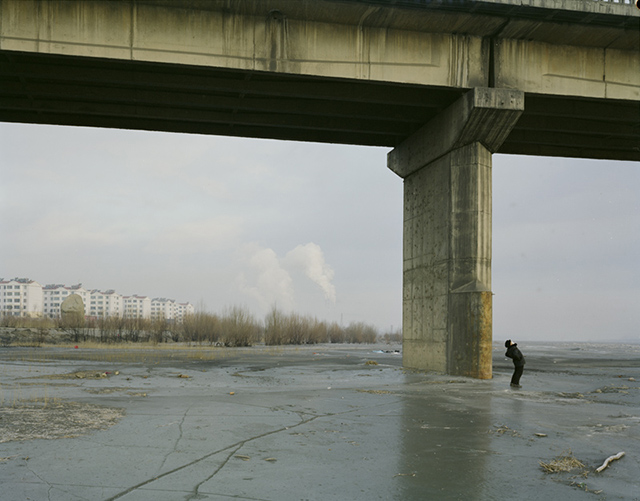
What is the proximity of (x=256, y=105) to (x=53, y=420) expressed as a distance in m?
13.1

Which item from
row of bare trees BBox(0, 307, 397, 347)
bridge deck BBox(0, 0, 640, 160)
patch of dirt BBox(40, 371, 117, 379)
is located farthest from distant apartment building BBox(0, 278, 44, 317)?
patch of dirt BBox(40, 371, 117, 379)

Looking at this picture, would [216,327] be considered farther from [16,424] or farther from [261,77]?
[16,424]

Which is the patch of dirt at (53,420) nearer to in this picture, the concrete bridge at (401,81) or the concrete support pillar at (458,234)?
the concrete bridge at (401,81)

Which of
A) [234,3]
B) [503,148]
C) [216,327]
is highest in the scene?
[234,3]

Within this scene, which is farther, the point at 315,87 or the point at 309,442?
the point at 315,87

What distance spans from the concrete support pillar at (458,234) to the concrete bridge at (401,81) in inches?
2.2

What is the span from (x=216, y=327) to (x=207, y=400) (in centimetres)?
4148

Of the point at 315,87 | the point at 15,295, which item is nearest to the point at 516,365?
the point at 315,87

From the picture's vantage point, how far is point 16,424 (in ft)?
27.3

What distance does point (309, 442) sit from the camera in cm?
758

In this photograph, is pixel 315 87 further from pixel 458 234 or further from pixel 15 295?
pixel 15 295

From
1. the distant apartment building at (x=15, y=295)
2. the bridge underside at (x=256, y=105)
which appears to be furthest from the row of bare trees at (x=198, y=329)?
the distant apartment building at (x=15, y=295)

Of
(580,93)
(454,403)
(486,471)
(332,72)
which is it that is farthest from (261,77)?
(486,471)

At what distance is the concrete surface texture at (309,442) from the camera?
18.1 ft
